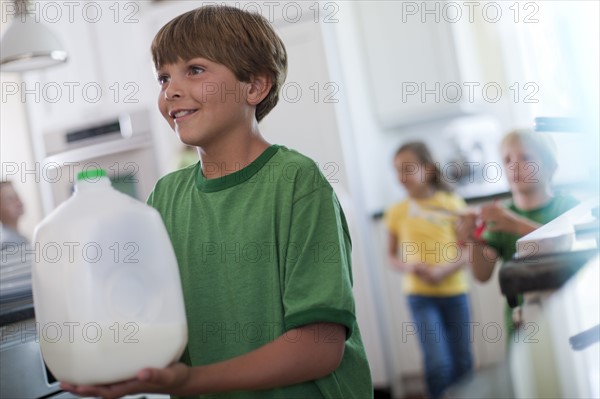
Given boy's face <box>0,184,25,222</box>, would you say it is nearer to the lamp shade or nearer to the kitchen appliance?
the lamp shade

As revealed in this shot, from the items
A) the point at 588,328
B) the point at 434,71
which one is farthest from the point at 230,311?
the point at 434,71

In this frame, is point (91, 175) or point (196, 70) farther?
point (196, 70)

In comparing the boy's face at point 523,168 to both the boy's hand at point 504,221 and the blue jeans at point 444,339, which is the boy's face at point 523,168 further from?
the blue jeans at point 444,339

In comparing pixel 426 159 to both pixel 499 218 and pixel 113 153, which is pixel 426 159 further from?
pixel 113 153

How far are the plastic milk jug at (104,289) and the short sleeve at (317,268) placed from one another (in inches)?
5.2

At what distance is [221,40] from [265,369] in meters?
0.40

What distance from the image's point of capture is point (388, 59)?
161 inches

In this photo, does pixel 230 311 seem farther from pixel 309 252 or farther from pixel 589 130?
pixel 589 130

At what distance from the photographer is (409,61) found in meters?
4.04

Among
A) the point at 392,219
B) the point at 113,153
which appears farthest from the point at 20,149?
the point at 392,219

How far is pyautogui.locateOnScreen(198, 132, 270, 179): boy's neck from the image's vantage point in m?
1.00

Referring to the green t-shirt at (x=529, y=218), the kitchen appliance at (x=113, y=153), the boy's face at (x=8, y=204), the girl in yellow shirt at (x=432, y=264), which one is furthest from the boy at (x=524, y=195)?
the kitchen appliance at (x=113, y=153)

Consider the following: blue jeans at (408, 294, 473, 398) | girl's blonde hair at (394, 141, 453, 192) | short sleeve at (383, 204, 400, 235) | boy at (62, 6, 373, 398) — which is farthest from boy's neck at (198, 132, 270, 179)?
short sleeve at (383, 204, 400, 235)

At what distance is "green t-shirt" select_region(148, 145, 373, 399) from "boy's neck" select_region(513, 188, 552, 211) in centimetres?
124
